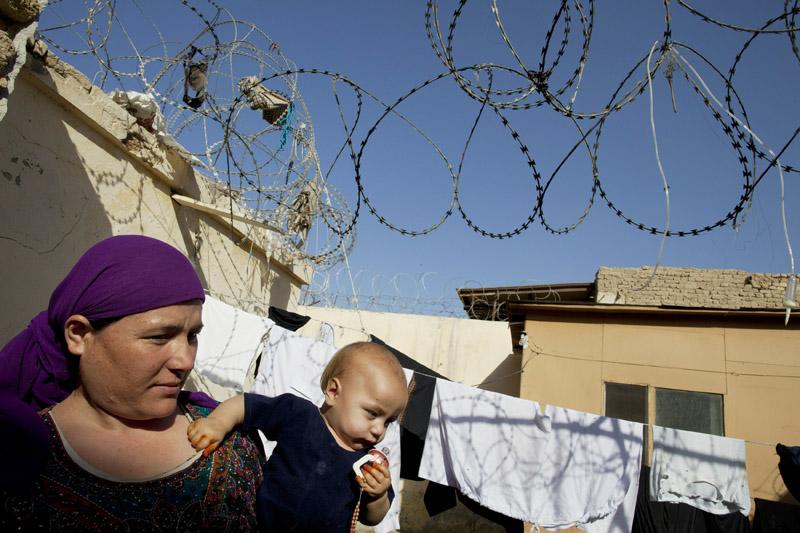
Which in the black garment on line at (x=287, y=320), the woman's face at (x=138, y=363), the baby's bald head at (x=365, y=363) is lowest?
the woman's face at (x=138, y=363)

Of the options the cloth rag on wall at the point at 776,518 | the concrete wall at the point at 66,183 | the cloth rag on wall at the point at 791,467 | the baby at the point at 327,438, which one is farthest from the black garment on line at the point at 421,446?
the baby at the point at 327,438

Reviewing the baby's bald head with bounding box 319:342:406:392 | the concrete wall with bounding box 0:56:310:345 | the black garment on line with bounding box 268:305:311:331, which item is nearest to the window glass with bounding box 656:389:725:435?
the black garment on line with bounding box 268:305:311:331

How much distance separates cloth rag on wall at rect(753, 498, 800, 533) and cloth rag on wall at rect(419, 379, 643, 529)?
2.36 m

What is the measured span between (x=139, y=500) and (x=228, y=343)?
13.8 feet

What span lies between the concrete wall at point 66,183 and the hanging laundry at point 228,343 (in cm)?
104

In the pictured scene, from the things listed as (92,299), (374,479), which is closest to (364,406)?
(374,479)

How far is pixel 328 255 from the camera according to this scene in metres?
7.80

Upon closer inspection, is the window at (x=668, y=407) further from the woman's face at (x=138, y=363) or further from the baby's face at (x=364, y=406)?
the woman's face at (x=138, y=363)

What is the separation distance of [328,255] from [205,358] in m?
2.92

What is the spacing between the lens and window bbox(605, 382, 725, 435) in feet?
24.3

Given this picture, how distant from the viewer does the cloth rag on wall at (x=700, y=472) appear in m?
4.86

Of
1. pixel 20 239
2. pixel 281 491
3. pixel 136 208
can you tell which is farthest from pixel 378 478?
pixel 136 208

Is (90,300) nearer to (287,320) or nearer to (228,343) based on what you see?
(228,343)

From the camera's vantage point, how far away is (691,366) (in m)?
7.65
